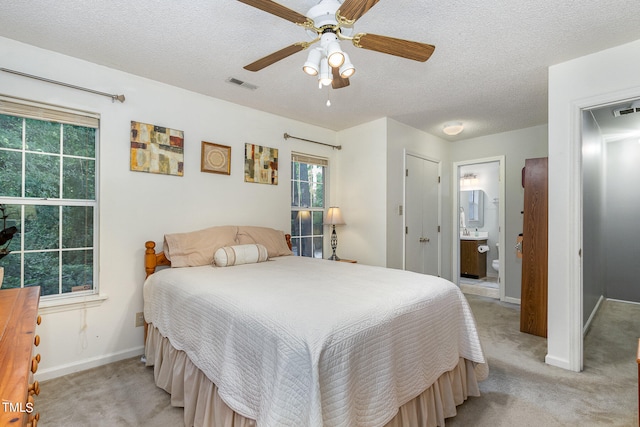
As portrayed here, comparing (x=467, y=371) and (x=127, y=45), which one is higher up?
(x=127, y=45)

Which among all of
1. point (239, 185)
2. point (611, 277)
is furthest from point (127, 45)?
point (611, 277)

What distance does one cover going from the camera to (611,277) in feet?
14.6

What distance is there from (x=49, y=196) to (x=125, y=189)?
0.51 metres

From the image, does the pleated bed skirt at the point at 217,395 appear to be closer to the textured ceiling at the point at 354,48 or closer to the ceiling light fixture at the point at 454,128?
the textured ceiling at the point at 354,48

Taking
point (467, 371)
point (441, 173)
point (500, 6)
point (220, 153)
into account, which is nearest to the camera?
point (500, 6)

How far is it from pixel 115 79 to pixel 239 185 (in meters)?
1.44

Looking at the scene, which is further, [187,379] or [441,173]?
[441,173]

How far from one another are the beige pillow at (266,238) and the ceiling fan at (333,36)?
1842 mm

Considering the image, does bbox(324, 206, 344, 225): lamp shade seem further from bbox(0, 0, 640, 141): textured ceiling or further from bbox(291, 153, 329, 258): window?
bbox(0, 0, 640, 141): textured ceiling

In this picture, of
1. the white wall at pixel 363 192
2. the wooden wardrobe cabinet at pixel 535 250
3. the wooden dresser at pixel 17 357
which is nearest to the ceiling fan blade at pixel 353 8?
the wooden dresser at pixel 17 357

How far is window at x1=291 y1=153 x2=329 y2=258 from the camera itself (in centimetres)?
398

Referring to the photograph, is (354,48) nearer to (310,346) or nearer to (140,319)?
(310,346)

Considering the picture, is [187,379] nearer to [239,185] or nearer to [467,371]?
[467,371]

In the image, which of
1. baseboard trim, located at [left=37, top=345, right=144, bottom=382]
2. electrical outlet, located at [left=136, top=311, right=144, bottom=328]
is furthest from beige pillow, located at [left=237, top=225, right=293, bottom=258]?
baseboard trim, located at [left=37, top=345, right=144, bottom=382]
